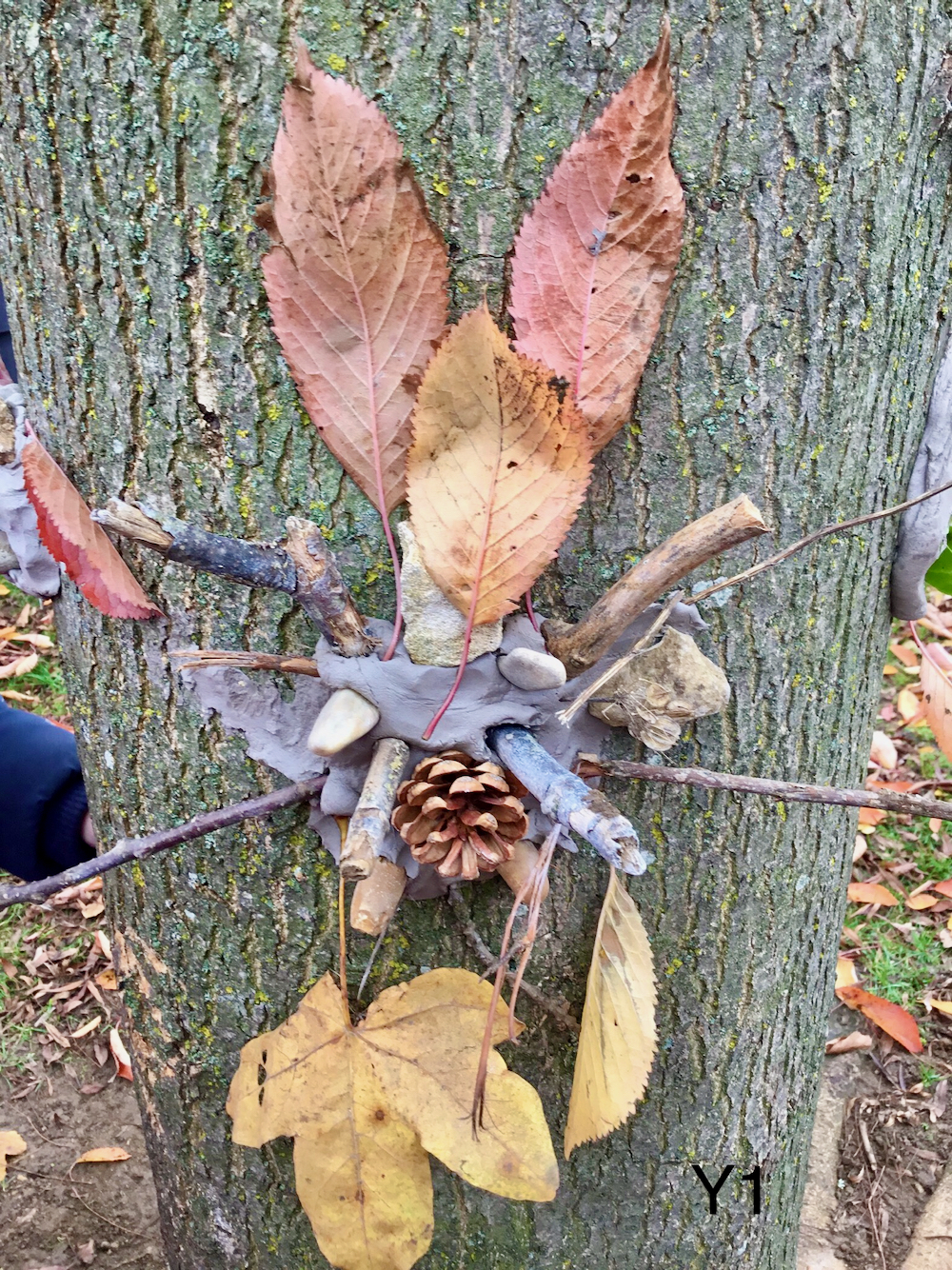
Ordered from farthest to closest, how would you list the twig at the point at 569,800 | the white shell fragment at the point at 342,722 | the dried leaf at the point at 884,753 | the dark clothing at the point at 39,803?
the dried leaf at the point at 884,753
the dark clothing at the point at 39,803
the white shell fragment at the point at 342,722
the twig at the point at 569,800

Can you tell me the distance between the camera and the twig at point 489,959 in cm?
78

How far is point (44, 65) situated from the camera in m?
0.64

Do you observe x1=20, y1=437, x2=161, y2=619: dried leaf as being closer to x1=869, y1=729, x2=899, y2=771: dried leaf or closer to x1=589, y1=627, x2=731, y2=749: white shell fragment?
x1=589, y1=627, x2=731, y2=749: white shell fragment

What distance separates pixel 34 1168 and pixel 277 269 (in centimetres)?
196

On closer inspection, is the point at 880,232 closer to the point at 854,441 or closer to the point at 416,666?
the point at 854,441

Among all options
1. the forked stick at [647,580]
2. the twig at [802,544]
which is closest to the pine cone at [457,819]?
the forked stick at [647,580]

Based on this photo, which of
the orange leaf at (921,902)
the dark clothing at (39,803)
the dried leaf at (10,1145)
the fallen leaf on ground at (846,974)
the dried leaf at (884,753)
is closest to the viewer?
the dark clothing at (39,803)

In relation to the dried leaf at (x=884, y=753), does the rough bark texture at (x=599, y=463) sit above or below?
above

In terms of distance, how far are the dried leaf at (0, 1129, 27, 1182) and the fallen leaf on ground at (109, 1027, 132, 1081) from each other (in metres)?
0.24

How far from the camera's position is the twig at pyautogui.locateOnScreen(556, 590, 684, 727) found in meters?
0.60

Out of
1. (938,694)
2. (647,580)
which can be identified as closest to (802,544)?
(647,580)

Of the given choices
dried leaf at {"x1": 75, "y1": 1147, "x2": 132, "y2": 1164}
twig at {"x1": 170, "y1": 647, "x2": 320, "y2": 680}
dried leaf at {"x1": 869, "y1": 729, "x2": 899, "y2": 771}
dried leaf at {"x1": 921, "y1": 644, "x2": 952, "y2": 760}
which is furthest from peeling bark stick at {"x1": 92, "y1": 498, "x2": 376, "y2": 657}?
dried leaf at {"x1": 869, "y1": 729, "x2": 899, "y2": 771}

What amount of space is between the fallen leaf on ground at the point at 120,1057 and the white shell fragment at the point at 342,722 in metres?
1.81

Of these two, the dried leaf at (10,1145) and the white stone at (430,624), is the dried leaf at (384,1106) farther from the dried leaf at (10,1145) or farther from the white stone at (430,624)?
the dried leaf at (10,1145)
